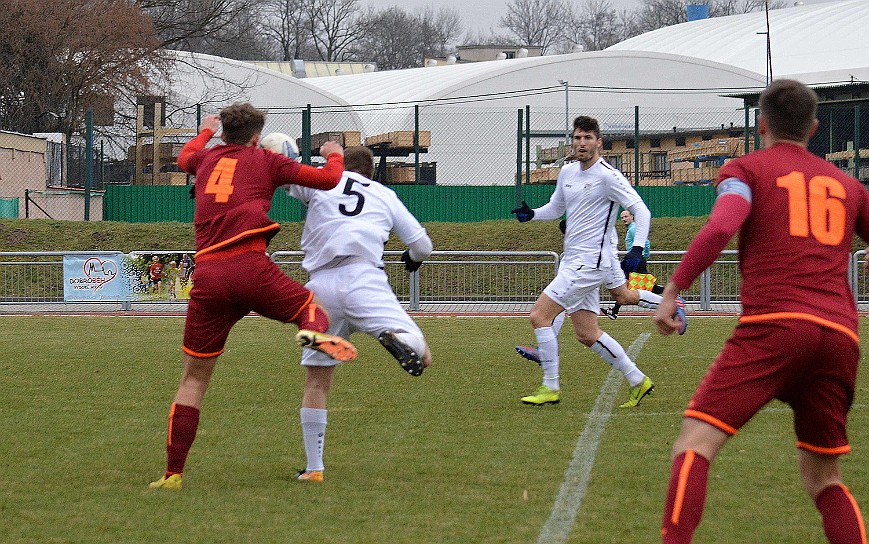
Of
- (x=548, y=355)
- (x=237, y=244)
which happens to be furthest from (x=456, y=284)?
(x=237, y=244)

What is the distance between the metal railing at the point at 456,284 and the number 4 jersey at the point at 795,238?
14.8 meters

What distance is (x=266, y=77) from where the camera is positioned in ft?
169

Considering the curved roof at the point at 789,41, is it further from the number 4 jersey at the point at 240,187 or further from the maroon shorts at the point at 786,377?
the maroon shorts at the point at 786,377

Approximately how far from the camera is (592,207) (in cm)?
920

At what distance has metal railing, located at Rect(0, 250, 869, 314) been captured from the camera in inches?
768

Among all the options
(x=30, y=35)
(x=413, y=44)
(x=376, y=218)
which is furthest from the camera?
(x=413, y=44)

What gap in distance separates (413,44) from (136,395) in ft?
275

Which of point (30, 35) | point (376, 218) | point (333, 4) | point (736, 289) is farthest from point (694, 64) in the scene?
point (376, 218)

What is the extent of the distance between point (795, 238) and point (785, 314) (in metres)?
0.28

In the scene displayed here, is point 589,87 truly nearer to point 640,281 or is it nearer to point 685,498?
point 640,281

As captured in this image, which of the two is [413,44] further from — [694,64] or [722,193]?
[722,193]

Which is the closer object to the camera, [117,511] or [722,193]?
[722,193]

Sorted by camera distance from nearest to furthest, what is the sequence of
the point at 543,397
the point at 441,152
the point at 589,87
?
the point at 543,397, the point at 441,152, the point at 589,87

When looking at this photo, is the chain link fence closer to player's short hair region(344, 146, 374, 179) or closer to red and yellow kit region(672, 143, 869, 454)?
player's short hair region(344, 146, 374, 179)
